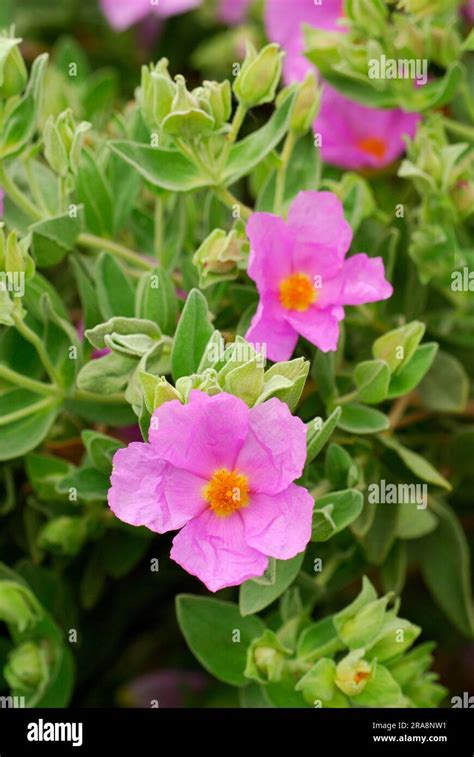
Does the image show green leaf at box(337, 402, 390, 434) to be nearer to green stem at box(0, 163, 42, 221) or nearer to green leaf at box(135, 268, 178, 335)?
green leaf at box(135, 268, 178, 335)

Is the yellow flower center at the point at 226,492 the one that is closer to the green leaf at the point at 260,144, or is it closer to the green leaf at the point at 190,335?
the green leaf at the point at 190,335

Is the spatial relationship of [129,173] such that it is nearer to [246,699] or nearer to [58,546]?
[58,546]

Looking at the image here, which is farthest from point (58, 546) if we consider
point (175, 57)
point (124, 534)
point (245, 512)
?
point (175, 57)

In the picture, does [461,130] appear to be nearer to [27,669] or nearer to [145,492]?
[145,492]

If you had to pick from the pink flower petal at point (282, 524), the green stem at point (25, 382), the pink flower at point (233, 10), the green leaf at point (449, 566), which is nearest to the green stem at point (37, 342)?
the green stem at point (25, 382)

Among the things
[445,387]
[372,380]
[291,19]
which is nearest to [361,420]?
[372,380]

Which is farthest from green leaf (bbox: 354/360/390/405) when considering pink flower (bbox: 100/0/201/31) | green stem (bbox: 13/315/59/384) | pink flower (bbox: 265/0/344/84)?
pink flower (bbox: 100/0/201/31)
